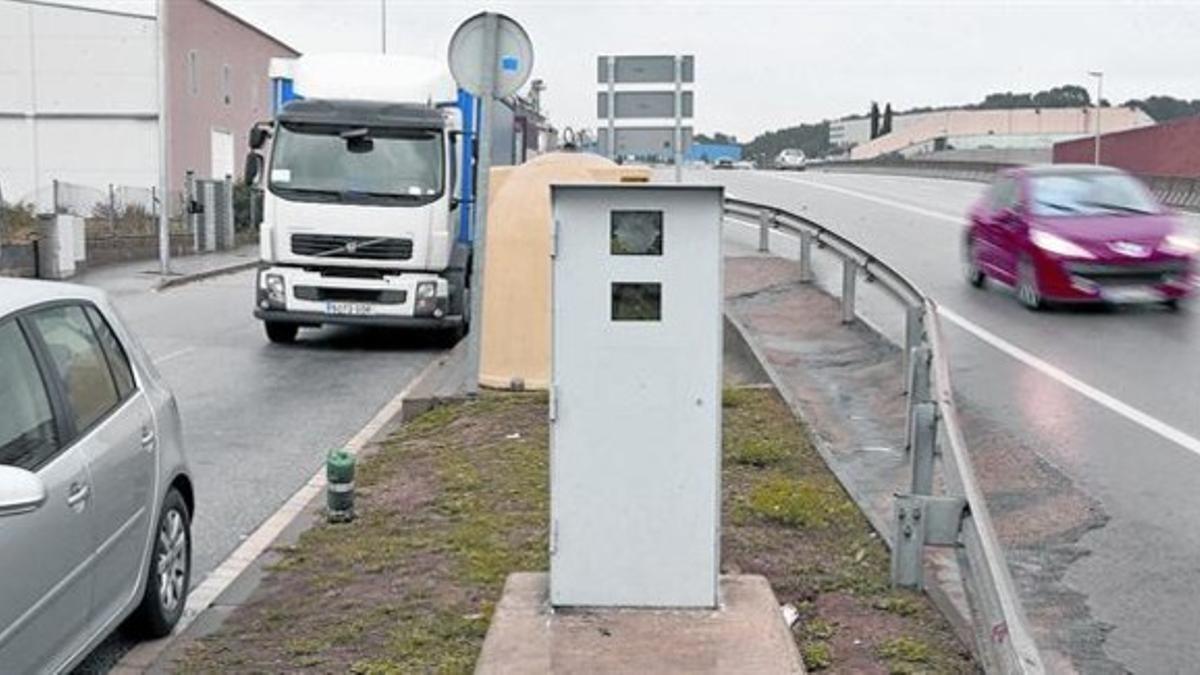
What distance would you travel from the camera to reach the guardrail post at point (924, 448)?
20.0 feet

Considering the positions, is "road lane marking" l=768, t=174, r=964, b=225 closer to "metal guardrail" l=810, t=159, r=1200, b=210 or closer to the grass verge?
"metal guardrail" l=810, t=159, r=1200, b=210

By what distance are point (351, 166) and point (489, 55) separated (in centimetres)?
548

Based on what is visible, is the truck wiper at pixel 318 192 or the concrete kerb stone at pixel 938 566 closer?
the concrete kerb stone at pixel 938 566

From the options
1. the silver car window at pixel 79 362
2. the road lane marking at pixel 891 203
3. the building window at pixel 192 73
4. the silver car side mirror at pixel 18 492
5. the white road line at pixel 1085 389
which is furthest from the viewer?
the building window at pixel 192 73

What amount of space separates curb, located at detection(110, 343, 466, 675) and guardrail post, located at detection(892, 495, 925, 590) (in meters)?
2.93

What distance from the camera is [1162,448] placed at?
9523mm

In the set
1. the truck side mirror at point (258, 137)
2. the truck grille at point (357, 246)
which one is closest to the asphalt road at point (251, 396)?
the truck grille at point (357, 246)

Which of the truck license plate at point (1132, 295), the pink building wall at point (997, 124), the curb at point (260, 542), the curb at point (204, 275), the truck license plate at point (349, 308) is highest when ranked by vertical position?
the pink building wall at point (997, 124)

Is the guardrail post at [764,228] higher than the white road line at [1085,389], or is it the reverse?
the guardrail post at [764,228]

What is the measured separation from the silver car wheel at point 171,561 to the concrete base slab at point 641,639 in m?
1.52

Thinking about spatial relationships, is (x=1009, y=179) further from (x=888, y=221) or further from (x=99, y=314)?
(x=99, y=314)

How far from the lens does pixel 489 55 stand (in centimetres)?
1137

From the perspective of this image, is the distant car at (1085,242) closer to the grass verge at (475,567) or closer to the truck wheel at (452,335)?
the truck wheel at (452,335)

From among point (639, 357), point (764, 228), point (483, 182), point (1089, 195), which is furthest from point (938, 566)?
point (764, 228)
